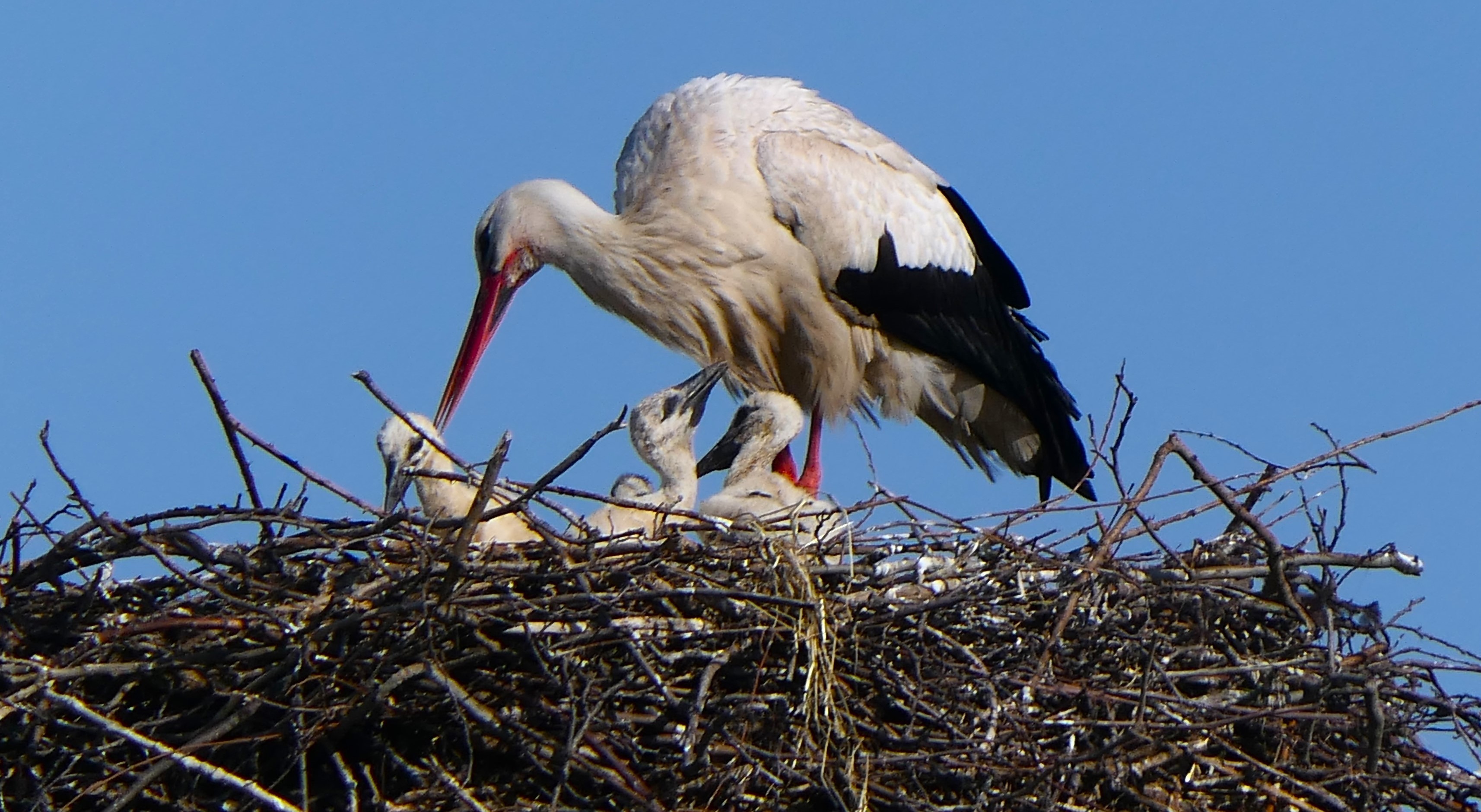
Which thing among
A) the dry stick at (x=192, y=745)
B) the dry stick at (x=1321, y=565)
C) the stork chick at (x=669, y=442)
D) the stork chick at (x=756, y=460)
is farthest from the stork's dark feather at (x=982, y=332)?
the dry stick at (x=192, y=745)

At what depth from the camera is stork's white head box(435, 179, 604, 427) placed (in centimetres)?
487

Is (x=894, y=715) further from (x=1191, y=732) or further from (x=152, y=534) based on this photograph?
(x=152, y=534)

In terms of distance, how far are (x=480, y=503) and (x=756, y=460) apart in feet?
5.54

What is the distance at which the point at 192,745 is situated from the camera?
3033mm

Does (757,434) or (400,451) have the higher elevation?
(757,434)

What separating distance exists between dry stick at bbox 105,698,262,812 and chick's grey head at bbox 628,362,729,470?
132 cm

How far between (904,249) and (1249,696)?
2.00 meters

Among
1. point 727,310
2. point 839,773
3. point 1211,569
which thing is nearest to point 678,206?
point 727,310

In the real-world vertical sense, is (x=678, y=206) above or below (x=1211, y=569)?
above

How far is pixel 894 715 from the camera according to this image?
329cm

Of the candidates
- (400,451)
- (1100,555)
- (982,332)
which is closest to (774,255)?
(982,332)

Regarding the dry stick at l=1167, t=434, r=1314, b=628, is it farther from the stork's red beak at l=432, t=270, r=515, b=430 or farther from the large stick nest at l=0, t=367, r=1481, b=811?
the stork's red beak at l=432, t=270, r=515, b=430

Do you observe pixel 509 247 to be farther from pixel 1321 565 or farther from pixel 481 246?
pixel 1321 565

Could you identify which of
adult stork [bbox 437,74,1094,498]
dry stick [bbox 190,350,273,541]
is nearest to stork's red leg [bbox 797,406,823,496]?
adult stork [bbox 437,74,1094,498]
